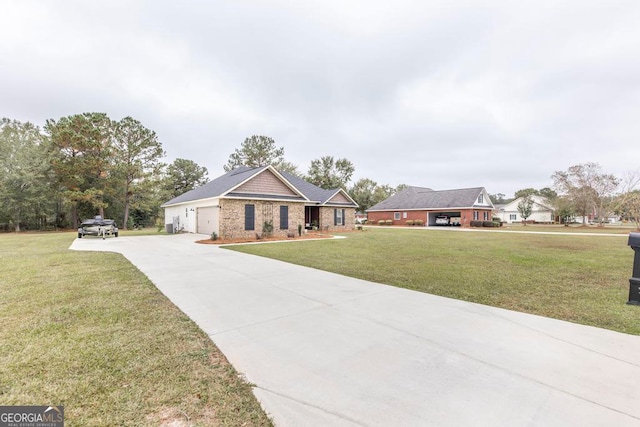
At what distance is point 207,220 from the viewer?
19.0m

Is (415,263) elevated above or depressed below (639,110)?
below

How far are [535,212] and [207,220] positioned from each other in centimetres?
6407

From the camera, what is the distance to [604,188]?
3484 cm

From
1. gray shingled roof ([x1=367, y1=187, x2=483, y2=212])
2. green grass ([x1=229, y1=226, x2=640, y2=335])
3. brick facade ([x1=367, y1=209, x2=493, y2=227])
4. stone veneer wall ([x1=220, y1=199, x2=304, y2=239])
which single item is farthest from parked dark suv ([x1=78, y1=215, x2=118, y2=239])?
gray shingled roof ([x1=367, y1=187, x2=483, y2=212])

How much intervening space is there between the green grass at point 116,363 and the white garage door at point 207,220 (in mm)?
12482

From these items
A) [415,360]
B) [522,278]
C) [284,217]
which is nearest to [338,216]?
[284,217]

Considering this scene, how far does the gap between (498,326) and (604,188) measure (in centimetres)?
4665

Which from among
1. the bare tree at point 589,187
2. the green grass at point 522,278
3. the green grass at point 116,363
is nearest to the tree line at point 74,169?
the green grass at point 522,278

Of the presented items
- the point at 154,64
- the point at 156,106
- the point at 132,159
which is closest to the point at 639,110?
the point at 154,64

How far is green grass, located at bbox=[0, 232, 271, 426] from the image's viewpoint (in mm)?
2121

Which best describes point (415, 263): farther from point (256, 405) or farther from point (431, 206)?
point (431, 206)

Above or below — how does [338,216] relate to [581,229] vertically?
above

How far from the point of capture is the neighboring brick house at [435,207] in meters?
34.6

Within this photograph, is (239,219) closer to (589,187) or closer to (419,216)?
(419,216)
